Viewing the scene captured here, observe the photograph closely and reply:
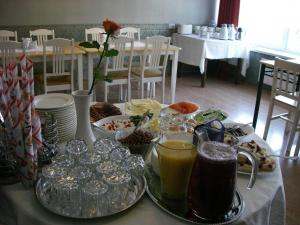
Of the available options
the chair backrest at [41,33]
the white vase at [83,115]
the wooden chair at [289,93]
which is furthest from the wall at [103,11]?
the white vase at [83,115]

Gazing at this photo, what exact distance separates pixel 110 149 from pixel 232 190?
1.31 feet

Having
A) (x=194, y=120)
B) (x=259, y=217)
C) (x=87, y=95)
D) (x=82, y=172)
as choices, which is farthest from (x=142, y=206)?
(x=194, y=120)

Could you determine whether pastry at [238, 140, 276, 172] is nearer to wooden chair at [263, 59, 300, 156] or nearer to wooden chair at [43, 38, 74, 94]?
wooden chair at [263, 59, 300, 156]

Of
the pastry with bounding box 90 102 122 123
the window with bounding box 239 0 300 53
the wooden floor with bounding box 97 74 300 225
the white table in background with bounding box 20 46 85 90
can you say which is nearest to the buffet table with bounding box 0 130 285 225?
the pastry with bounding box 90 102 122 123

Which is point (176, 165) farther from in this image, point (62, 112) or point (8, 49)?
point (8, 49)

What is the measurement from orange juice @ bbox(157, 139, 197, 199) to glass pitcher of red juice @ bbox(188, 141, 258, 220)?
0.04 metres

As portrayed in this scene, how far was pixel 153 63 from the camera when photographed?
11.4 ft

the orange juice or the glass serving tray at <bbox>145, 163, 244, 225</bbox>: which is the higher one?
the orange juice

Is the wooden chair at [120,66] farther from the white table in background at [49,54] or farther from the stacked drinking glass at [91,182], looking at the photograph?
the stacked drinking glass at [91,182]

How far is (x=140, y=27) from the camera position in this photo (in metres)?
4.89

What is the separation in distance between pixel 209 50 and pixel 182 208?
3777mm

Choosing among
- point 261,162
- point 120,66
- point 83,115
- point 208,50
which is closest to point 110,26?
point 83,115

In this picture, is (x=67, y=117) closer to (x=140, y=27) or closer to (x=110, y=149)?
(x=110, y=149)

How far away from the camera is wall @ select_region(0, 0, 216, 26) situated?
13.5ft
